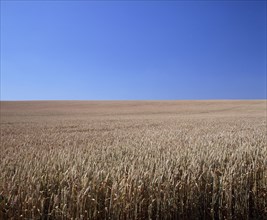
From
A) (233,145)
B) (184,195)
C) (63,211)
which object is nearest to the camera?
(63,211)

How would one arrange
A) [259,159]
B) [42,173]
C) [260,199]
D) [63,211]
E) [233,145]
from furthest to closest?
[233,145] < [259,159] < [42,173] < [260,199] < [63,211]

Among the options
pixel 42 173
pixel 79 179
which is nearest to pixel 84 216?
pixel 79 179

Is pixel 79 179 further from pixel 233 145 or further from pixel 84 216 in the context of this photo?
pixel 233 145

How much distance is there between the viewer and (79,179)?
4375 millimetres

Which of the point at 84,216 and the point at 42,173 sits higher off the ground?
the point at 42,173

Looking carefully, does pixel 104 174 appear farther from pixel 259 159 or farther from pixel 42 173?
pixel 259 159

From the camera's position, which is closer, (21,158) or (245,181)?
(245,181)

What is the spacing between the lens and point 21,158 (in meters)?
6.87

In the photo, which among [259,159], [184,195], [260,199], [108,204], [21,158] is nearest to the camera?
[108,204]

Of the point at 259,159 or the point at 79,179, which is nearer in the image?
the point at 79,179

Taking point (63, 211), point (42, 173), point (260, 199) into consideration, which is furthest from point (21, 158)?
point (260, 199)

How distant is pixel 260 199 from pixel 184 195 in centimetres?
134

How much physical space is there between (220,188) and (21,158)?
4.91 meters

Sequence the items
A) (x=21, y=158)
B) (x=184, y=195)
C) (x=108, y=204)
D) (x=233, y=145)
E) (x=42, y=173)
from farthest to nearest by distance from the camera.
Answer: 1. (x=233, y=145)
2. (x=21, y=158)
3. (x=42, y=173)
4. (x=184, y=195)
5. (x=108, y=204)
